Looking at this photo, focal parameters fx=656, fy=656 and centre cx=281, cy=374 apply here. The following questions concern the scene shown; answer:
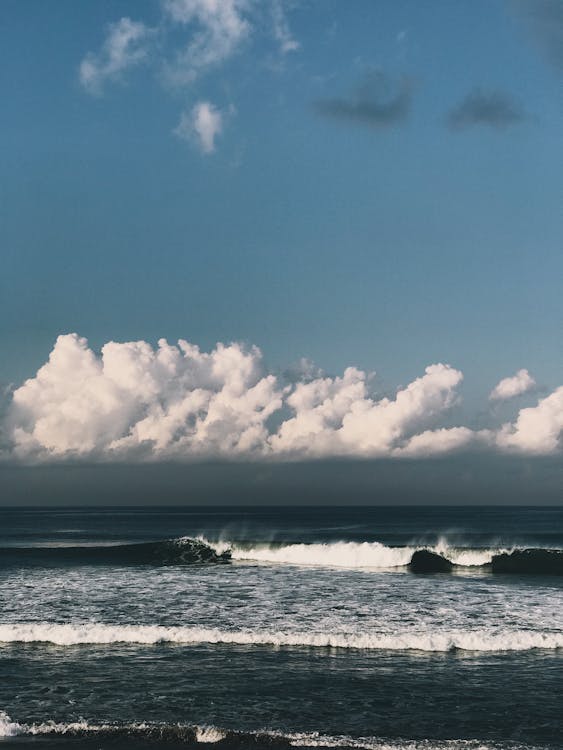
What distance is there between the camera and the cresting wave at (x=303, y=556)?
47969 mm

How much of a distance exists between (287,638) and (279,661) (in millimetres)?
2628

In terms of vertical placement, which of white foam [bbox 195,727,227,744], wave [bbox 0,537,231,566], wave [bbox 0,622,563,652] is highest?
white foam [bbox 195,727,227,744]

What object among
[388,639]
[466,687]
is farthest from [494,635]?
[466,687]

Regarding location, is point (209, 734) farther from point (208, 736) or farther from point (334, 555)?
point (334, 555)

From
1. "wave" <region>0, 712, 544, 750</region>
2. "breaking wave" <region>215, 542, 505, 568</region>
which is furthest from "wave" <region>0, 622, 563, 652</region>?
"breaking wave" <region>215, 542, 505, 568</region>

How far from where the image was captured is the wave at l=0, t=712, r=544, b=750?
13986mm

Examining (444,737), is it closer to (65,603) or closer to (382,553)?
(65,603)

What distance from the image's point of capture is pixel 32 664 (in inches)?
796

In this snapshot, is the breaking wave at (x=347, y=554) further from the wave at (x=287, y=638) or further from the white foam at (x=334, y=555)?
the wave at (x=287, y=638)

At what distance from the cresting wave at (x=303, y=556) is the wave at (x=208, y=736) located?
33.2 metres

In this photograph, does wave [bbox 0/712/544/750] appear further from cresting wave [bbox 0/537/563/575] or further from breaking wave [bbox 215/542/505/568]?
breaking wave [bbox 215/542/505/568]

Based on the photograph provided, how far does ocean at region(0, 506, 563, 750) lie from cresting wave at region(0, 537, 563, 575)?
7.63 m

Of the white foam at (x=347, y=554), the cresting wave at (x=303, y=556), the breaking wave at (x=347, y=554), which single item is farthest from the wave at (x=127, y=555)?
the breaking wave at (x=347, y=554)

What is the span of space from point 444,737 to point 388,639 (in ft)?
27.9
